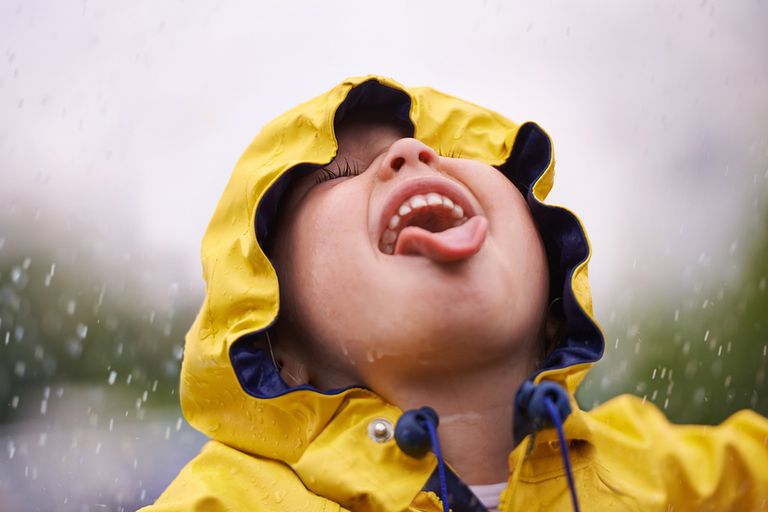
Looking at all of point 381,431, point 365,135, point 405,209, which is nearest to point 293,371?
point 381,431

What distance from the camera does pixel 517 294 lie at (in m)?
1.19

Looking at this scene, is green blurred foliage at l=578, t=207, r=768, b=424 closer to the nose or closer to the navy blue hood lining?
the navy blue hood lining

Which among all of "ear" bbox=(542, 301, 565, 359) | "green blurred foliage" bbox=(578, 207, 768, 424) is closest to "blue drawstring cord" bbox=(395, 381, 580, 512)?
"ear" bbox=(542, 301, 565, 359)

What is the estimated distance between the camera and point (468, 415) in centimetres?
120

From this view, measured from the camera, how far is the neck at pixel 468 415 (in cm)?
120

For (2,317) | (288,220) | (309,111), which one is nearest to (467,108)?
(309,111)

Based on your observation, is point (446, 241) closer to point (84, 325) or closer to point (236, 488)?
point (236, 488)

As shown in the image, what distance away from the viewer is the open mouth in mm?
1140

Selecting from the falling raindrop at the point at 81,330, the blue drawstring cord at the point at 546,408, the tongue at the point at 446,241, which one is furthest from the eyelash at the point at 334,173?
the falling raindrop at the point at 81,330

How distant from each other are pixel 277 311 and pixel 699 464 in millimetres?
739

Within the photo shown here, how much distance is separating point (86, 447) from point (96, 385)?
810 millimetres

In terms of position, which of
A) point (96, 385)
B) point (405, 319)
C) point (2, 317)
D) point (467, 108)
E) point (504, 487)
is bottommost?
point (96, 385)

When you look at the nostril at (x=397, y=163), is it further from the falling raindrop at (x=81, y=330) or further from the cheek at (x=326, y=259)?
the falling raindrop at (x=81, y=330)

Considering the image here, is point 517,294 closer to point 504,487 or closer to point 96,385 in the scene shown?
point 504,487
